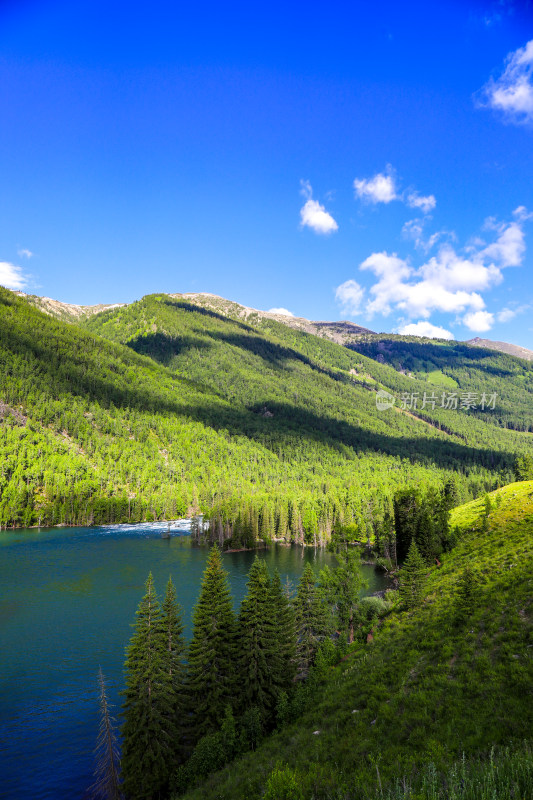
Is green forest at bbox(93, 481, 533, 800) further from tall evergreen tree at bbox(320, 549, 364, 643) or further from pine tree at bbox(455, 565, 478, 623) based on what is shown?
tall evergreen tree at bbox(320, 549, 364, 643)

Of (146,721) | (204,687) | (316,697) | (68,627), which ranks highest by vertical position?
(146,721)

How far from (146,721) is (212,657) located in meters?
6.43

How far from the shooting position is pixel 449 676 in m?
24.3

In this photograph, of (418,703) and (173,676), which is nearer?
(418,703)

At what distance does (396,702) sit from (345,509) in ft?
410

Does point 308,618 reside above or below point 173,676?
below

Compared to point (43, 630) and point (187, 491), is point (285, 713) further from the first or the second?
point (187, 491)

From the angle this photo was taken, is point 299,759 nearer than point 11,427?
Yes

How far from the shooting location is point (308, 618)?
4297 centimetres

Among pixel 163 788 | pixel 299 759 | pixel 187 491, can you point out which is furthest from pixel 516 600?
pixel 187 491

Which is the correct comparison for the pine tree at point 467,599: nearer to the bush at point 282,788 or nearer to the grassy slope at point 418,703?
the grassy slope at point 418,703

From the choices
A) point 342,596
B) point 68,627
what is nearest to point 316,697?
point 342,596

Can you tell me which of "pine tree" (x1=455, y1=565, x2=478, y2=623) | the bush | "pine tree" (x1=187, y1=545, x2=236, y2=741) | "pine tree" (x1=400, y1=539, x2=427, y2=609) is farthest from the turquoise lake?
"pine tree" (x1=455, y1=565, x2=478, y2=623)

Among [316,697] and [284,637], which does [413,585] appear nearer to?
[284,637]
